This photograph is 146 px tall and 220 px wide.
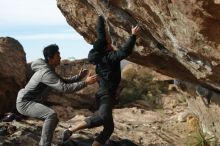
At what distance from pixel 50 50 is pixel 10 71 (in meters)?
6.38

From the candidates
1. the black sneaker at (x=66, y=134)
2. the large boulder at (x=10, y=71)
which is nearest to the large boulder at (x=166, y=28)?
the black sneaker at (x=66, y=134)

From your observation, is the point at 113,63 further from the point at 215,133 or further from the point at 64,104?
the point at 64,104

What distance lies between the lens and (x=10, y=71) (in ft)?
50.7

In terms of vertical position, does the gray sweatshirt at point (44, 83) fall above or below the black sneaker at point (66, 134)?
above

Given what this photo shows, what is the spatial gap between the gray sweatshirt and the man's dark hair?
0.16 meters

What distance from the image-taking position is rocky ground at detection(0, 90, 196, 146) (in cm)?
1132

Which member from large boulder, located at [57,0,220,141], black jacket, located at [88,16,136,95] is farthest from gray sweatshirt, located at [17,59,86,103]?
large boulder, located at [57,0,220,141]

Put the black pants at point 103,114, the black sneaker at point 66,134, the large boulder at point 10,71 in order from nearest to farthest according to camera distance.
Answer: the black pants at point 103,114
the black sneaker at point 66,134
the large boulder at point 10,71

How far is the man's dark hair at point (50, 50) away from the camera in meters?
9.34

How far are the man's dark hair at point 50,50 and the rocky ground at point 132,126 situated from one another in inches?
90.8

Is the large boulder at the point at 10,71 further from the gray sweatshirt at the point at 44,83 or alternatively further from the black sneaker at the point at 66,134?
the gray sweatshirt at the point at 44,83

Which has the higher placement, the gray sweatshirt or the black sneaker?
the gray sweatshirt

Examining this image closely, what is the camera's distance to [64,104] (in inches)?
665

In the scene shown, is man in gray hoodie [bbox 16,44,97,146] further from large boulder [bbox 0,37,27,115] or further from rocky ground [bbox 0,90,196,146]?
large boulder [bbox 0,37,27,115]
